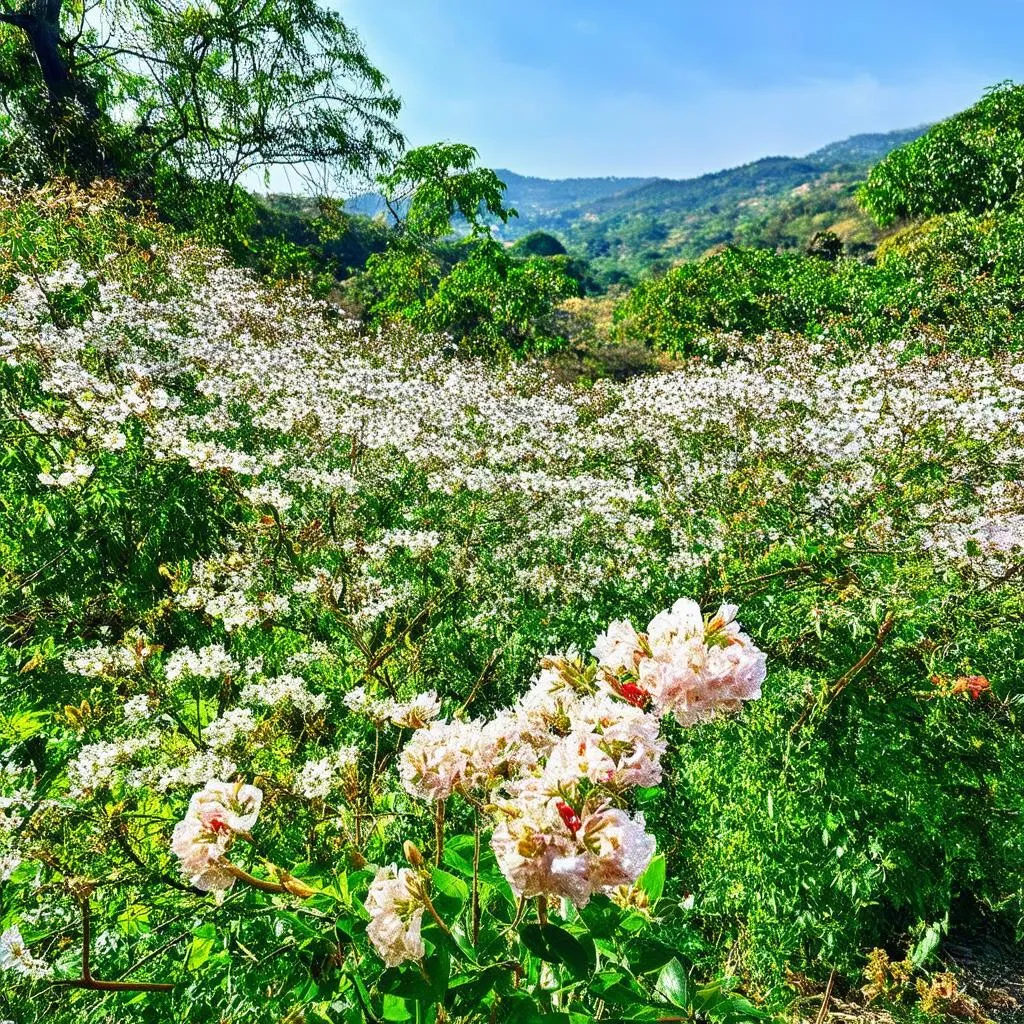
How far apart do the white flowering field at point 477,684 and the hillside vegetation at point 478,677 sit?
0.06ft

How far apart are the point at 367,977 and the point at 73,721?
4.79 ft

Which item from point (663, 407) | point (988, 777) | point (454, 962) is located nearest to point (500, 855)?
point (454, 962)

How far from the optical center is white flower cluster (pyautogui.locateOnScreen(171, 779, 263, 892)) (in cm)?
116

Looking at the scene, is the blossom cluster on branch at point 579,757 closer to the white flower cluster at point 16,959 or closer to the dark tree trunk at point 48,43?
the white flower cluster at point 16,959

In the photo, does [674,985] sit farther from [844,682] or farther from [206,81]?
[206,81]

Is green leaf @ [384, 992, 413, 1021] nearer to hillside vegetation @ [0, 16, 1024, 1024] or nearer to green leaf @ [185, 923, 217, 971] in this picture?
hillside vegetation @ [0, 16, 1024, 1024]

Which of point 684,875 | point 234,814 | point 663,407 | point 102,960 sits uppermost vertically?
point 663,407

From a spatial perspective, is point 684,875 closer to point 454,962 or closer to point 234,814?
point 454,962

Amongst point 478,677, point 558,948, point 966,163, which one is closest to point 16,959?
point 558,948

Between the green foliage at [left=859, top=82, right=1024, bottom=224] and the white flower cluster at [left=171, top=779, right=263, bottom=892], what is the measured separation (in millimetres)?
22124

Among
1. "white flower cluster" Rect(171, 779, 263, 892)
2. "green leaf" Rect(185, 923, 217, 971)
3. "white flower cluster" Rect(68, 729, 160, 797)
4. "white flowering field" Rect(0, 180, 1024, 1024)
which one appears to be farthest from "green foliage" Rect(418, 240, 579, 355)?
"white flower cluster" Rect(171, 779, 263, 892)

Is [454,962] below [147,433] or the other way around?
below

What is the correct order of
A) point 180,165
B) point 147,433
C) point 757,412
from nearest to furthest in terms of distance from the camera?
point 147,433
point 757,412
point 180,165

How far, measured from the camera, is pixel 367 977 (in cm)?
134
